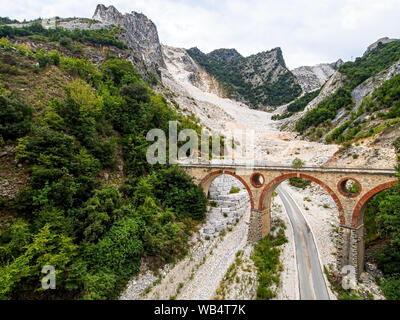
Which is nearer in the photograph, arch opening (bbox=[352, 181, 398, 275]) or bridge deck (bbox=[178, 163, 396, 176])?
bridge deck (bbox=[178, 163, 396, 176])

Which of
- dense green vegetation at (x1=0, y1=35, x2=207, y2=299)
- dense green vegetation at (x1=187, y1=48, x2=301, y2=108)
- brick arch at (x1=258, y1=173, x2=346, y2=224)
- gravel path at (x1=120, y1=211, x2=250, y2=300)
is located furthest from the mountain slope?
dense green vegetation at (x1=187, y1=48, x2=301, y2=108)

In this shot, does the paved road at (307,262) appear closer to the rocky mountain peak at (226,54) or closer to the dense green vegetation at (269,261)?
the dense green vegetation at (269,261)

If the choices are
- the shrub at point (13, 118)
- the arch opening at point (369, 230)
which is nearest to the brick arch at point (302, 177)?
the arch opening at point (369, 230)

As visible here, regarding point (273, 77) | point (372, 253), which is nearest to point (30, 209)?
point (372, 253)

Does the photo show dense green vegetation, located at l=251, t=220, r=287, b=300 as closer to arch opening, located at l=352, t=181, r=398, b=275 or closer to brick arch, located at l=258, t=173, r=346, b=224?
brick arch, located at l=258, t=173, r=346, b=224

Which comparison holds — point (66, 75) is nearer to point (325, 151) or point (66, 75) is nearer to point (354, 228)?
point (354, 228)
